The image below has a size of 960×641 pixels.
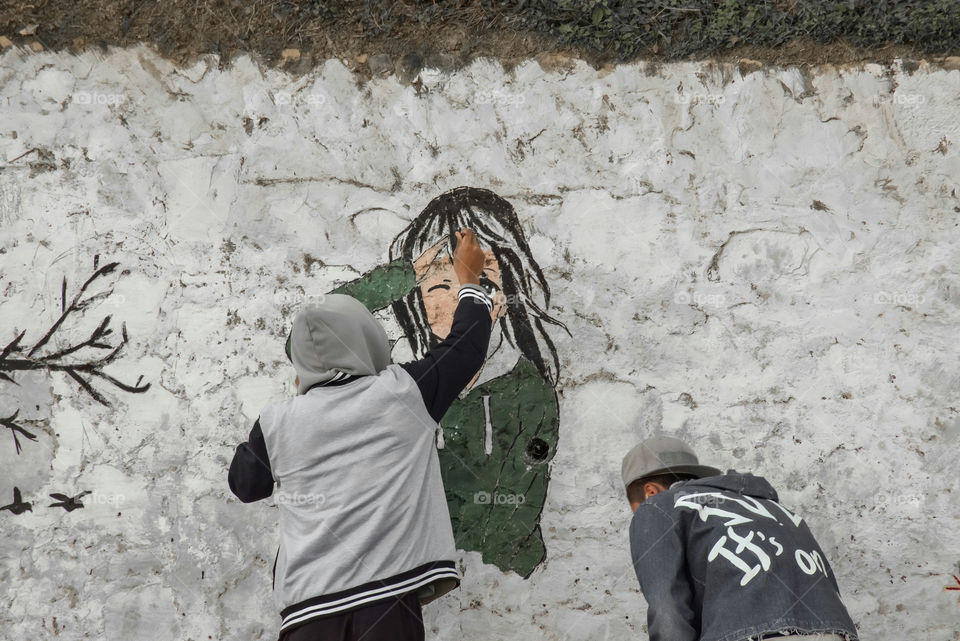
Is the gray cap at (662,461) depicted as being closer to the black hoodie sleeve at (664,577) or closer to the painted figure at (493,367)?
the black hoodie sleeve at (664,577)

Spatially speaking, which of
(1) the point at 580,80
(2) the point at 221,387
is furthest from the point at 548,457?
(1) the point at 580,80

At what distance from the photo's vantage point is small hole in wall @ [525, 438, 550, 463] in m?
2.45

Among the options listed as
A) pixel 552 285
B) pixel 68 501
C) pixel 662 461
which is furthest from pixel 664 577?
pixel 68 501

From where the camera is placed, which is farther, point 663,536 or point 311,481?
point 311,481

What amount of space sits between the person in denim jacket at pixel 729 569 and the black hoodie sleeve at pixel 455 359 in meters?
0.58

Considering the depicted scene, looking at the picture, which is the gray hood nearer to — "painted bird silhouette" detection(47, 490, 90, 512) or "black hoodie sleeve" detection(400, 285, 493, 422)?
"black hoodie sleeve" detection(400, 285, 493, 422)

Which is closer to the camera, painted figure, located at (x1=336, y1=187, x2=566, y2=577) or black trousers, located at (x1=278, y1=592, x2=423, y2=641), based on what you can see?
black trousers, located at (x1=278, y1=592, x2=423, y2=641)

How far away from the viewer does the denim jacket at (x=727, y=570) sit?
1625 millimetres

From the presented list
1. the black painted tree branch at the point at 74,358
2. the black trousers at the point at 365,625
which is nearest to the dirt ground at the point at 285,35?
the black painted tree branch at the point at 74,358

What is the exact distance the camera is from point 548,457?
245 cm

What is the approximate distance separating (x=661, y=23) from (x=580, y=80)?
0.34 m

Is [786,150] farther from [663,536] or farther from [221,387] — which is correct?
[221,387]

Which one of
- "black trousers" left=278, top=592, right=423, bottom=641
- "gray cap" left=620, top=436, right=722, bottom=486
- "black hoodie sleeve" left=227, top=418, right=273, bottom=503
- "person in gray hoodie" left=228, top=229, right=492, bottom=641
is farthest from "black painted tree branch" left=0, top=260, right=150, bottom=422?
"gray cap" left=620, top=436, right=722, bottom=486

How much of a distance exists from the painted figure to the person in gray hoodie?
47 centimetres
